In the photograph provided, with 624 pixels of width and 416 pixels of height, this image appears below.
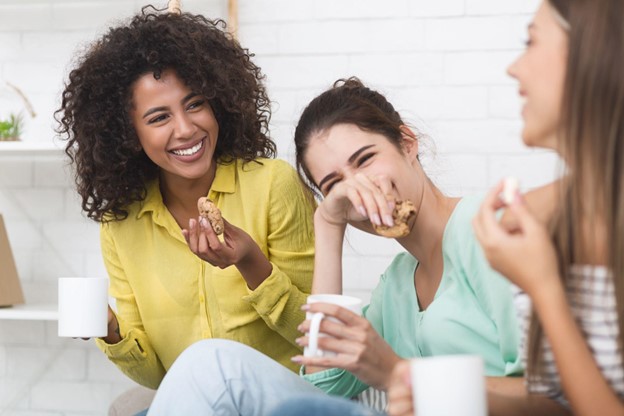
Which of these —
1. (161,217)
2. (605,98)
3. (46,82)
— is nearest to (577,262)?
(605,98)

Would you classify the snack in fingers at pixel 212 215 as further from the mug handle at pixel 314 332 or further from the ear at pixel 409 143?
the mug handle at pixel 314 332

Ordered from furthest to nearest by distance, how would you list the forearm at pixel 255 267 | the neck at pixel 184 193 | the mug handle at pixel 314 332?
the neck at pixel 184 193 < the forearm at pixel 255 267 < the mug handle at pixel 314 332

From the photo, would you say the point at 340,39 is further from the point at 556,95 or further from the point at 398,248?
the point at 556,95

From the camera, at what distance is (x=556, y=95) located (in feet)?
3.52

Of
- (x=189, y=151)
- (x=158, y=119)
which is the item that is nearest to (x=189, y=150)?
(x=189, y=151)

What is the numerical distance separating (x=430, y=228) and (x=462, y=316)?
0.68ft

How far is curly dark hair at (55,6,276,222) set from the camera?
2.08 meters

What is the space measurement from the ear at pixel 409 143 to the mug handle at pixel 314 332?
20.3 inches

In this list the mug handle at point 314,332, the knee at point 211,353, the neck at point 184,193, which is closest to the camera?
the mug handle at point 314,332

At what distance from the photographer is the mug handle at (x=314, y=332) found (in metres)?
1.28

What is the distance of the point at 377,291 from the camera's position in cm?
180

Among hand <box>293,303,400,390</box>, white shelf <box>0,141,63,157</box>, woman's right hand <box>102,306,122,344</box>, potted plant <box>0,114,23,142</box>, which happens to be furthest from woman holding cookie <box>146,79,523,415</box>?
potted plant <box>0,114,23,142</box>

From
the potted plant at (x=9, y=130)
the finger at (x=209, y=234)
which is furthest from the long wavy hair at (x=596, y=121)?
the potted plant at (x=9, y=130)

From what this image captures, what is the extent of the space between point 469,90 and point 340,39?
434 mm
